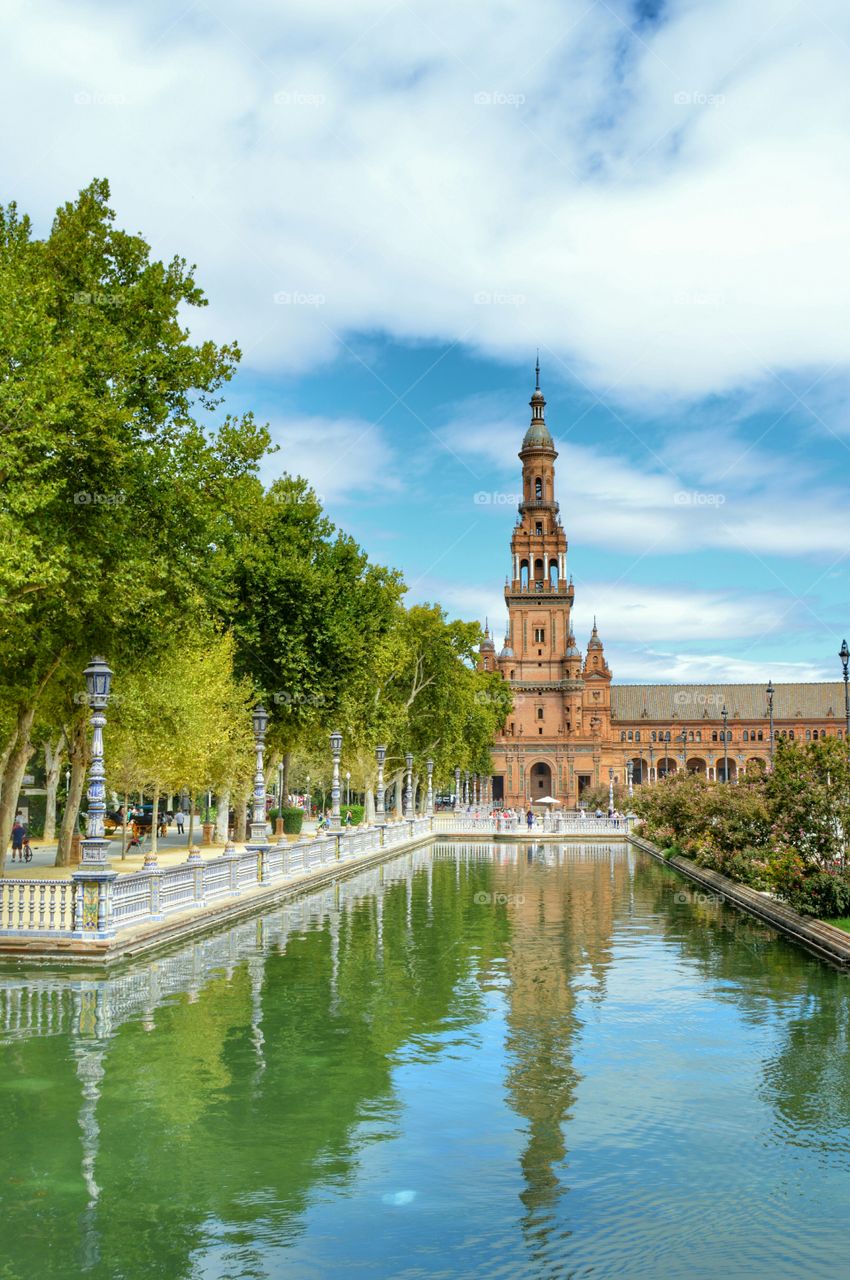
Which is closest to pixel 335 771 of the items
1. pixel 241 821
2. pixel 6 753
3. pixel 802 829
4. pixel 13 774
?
pixel 241 821

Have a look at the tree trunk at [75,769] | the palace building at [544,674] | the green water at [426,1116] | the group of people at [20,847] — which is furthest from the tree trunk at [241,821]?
the palace building at [544,674]

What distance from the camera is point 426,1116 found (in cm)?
1061

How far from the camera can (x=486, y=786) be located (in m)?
143

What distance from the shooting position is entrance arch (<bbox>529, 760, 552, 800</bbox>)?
5517 inches

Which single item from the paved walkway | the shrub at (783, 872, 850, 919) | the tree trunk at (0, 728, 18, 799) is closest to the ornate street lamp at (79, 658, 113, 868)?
the tree trunk at (0, 728, 18, 799)

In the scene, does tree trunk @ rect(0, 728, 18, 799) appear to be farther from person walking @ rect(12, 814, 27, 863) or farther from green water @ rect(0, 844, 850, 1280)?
person walking @ rect(12, 814, 27, 863)

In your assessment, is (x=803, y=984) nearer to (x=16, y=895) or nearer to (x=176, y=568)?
(x=16, y=895)

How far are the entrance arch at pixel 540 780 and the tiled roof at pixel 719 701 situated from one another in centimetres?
2673

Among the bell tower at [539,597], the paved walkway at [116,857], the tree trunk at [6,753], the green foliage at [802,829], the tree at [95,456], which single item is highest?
the bell tower at [539,597]

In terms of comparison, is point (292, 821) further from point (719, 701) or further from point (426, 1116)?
point (719, 701)

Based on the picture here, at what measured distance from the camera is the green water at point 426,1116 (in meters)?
7.74

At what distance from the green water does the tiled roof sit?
5808 inches

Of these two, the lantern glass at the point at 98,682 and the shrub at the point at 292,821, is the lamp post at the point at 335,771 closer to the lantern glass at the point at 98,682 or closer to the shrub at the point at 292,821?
the shrub at the point at 292,821

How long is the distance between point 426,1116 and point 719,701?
534ft
